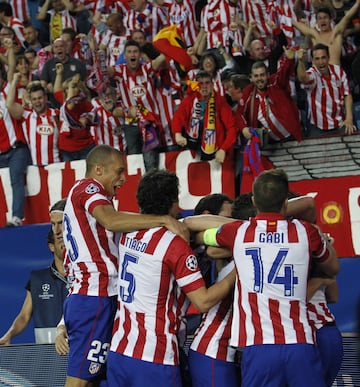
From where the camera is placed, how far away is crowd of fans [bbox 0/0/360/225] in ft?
33.9

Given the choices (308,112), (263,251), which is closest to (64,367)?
(263,251)

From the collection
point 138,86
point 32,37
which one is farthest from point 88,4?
point 138,86

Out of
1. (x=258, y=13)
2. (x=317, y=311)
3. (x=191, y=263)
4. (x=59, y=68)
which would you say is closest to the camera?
(x=191, y=263)

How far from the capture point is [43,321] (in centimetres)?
746

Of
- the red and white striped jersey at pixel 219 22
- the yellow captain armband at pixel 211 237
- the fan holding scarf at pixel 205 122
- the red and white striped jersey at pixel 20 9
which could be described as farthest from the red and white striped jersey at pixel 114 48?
the yellow captain armband at pixel 211 237

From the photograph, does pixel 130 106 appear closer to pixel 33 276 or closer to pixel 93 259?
pixel 33 276

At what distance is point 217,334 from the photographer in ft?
17.6

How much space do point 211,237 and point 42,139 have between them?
632 centimetres

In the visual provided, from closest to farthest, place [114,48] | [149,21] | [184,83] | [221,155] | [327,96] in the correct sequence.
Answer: [221,155] < [327,96] < [184,83] < [114,48] < [149,21]

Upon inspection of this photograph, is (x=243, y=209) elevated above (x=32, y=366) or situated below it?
above

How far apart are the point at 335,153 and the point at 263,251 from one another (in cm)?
484

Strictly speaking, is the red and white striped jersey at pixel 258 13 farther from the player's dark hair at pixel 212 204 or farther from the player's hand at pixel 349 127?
the player's dark hair at pixel 212 204

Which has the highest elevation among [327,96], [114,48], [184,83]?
[114,48]

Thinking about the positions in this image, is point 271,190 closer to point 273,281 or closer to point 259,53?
point 273,281
